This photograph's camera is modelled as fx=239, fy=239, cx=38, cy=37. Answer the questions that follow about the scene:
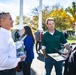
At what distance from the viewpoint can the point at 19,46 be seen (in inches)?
140

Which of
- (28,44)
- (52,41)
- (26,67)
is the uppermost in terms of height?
(52,41)

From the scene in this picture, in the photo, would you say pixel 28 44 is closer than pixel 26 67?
Yes

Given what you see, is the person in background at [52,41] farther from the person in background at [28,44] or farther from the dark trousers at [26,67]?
the dark trousers at [26,67]

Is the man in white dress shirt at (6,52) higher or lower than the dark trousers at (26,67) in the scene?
higher

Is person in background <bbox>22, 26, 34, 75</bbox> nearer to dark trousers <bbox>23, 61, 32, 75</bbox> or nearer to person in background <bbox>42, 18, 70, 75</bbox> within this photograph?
dark trousers <bbox>23, 61, 32, 75</bbox>

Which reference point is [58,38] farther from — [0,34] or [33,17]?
[33,17]

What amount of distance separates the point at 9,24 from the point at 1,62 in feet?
1.96

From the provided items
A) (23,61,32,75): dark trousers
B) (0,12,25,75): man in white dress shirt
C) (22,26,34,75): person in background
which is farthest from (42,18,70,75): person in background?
(0,12,25,75): man in white dress shirt

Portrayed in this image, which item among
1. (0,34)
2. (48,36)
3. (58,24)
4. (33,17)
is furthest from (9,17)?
(33,17)

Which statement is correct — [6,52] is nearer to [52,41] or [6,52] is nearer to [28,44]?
[52,41]

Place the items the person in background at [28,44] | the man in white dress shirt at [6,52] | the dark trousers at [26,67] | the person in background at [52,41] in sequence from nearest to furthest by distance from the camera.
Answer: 1. the man in white dress shirt at [6,52]
2. the person in background at [52,41]
3. the person in background at [28,44]
4. the dark trousers at [26,67]

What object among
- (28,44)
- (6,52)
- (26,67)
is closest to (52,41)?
(28,44)

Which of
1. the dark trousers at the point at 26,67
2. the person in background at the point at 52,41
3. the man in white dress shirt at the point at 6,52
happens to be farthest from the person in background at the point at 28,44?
the man in white dress shirt at the point at 6,52

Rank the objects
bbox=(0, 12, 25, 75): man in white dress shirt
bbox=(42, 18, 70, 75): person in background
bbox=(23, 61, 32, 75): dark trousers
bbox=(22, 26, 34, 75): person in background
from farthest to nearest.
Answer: bbox=(23, 61, 32, 75): dark trousers, bbox=(22, 26, 34, 75): person in background, bbox=(42, 18, 70, 75): person in background, bbox=(0, 12, 25, 75): man in white dress shirt
